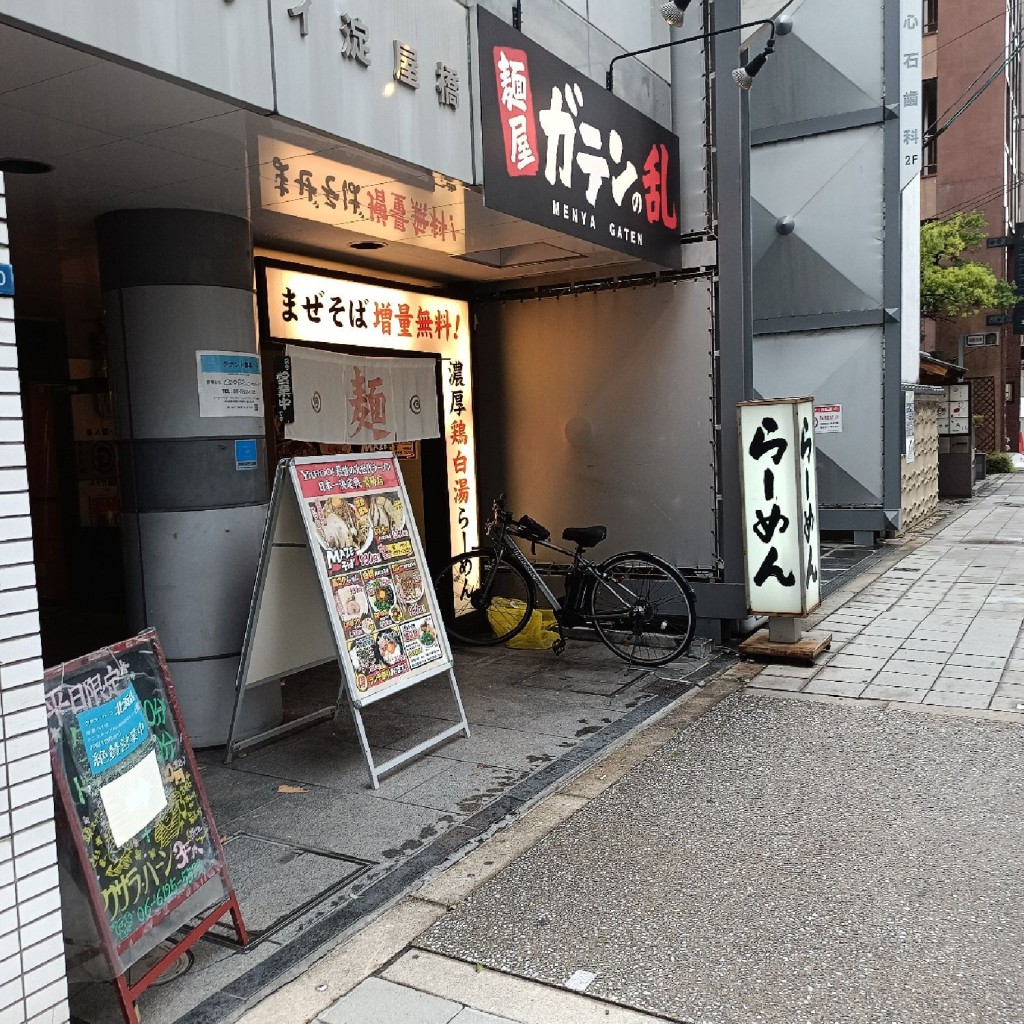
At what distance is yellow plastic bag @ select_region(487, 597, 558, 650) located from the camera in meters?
8.58

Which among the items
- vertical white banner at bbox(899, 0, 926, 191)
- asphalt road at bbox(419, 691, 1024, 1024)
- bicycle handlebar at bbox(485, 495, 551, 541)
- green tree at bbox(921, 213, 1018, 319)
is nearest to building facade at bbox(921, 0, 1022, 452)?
green tree at bbox(921, 213, 1018, 319)

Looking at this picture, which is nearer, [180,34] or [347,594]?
[180,34]

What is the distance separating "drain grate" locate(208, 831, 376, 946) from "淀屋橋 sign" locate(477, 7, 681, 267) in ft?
12.8

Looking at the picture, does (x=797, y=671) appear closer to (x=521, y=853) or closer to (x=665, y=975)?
(x=521, y=853)

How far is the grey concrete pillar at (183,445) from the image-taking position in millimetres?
5738

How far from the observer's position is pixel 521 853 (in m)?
4.56

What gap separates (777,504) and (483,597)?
9.24ft

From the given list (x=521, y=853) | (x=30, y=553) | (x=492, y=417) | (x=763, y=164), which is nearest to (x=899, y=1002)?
(x=521, y=853)

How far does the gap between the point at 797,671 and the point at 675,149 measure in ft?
15.3

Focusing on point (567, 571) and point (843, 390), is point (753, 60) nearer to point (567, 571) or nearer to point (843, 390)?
point (567, 571)

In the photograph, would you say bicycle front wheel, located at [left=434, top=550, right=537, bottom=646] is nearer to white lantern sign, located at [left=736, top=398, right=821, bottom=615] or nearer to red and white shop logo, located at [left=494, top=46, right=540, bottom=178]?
white lantern sign, located at [left=736, top=398, right=821, bottom=615]

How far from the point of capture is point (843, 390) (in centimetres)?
1496

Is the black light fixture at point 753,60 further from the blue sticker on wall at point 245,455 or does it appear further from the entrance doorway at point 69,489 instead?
the entrance doorway at point 69,489

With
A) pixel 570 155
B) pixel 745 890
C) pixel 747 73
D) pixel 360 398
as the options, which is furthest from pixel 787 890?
pixel 747 73
